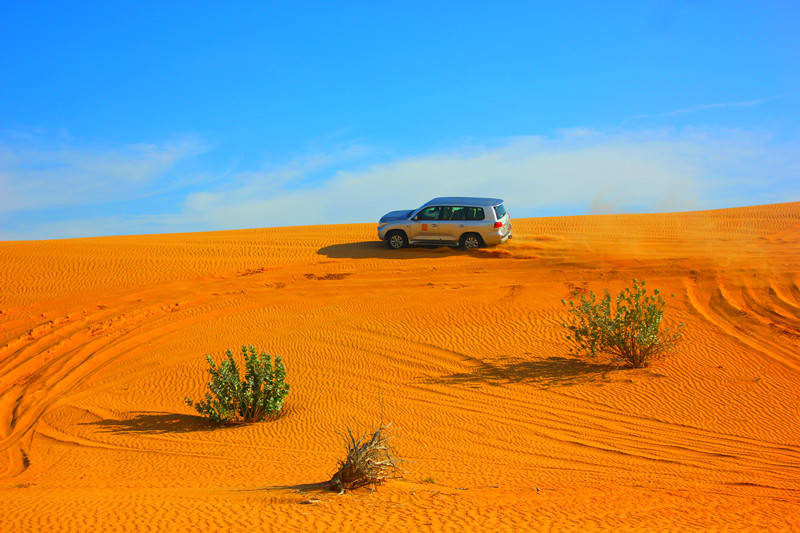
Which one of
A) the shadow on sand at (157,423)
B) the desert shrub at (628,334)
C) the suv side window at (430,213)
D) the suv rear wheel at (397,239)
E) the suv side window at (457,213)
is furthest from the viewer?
the suv rear wheel at (397,239)

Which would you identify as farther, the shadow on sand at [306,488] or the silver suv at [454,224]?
the silver suv at [454,224]

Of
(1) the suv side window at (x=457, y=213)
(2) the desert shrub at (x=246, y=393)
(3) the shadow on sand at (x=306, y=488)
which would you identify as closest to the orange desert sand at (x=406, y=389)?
(3) the shadow on sand at (x=306, y=488)

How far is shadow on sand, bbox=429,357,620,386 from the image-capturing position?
11297mm

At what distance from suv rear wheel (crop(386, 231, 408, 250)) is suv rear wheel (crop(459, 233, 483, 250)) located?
79.0 inches

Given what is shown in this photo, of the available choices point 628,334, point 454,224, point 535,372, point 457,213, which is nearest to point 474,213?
point 457,213

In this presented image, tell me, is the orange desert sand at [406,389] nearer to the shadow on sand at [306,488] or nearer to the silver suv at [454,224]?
the shadow on sand at [306,488]

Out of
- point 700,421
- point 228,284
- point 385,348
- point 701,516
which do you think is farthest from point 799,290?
point 228,284

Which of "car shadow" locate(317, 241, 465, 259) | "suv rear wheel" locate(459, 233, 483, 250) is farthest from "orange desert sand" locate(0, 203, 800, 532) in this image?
"suv rear wheel" locate(459, 233, 483, 250)

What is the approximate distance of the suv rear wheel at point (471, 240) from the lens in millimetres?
20484

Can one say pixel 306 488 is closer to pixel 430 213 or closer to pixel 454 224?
pixel 454 224

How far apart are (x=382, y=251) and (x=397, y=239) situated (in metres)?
0.67

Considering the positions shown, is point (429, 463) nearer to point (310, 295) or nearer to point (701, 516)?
point (701, 516)

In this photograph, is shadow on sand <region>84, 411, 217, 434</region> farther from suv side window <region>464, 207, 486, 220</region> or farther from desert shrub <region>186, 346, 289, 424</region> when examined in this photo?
suv side window <region>464, 207, 486, 220</region>

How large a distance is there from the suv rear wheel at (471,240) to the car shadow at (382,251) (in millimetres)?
319
